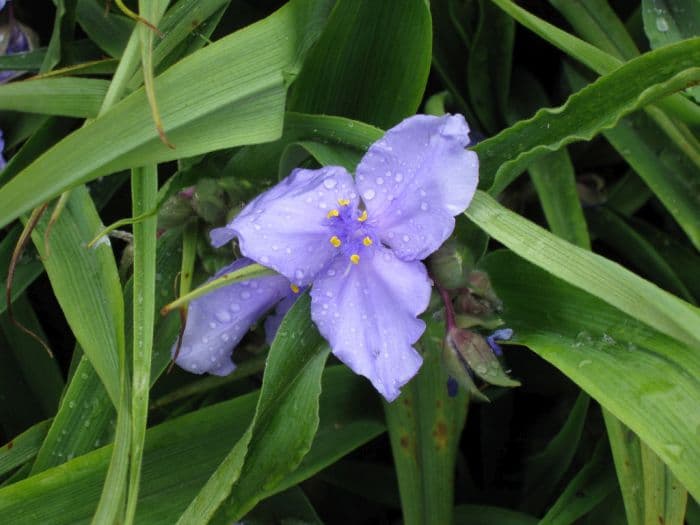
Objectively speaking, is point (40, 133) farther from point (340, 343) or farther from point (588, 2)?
point (588, 2)

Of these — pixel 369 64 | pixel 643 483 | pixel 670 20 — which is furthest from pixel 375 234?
pixel 670 20

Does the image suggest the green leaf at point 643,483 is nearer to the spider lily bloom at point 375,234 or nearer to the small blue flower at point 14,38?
the spider lily bloom at point 375,234

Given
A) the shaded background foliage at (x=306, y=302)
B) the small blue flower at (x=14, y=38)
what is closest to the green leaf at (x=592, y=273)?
the shaded background foliage at (x=306, y=302)

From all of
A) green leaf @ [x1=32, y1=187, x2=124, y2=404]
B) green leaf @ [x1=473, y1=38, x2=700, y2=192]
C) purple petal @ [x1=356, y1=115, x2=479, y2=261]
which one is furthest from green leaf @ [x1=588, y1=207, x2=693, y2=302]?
green leaf @ [x1=32, y1=187, x2=124, y2=404]

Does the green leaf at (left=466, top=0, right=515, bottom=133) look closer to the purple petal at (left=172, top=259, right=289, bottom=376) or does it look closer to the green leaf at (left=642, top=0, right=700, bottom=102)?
the green leaf at (left=642, top=0, right=700, bottom=102)

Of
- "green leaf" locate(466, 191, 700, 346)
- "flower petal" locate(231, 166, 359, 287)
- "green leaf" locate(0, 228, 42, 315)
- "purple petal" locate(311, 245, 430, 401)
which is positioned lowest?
"green leaf" locate(0, 228, 42, 315)

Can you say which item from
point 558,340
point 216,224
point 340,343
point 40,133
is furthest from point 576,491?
point 40,133

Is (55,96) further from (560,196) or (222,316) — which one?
(560,196)
